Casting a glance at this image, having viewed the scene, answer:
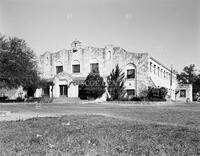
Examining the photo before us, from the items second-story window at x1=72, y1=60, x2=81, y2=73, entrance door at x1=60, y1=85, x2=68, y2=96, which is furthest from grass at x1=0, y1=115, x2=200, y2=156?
second-story window at x1=72, y1=60, x2=81, y2=73

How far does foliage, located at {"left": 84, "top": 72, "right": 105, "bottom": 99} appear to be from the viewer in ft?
113

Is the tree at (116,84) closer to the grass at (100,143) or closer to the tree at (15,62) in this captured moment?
the tree at (15,62)

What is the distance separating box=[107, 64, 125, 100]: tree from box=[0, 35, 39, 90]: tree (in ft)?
43.0

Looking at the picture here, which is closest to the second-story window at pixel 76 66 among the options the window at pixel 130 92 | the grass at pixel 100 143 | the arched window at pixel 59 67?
the arched window at pixel 59 67

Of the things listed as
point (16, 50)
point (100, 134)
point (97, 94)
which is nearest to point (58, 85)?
point (97, 94)

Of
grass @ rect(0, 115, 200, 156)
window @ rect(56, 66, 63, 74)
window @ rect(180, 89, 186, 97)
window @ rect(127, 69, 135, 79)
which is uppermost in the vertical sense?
window @ rect(56, 66, 63, 74)

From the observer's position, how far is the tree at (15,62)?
26014 mm

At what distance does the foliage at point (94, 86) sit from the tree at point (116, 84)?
2.10 m

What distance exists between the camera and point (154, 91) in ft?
109

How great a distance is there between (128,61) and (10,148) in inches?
1344

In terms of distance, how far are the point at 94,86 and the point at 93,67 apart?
7.07 m

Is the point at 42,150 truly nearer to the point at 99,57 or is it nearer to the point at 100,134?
the point at 100,134

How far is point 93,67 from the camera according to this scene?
40844mm

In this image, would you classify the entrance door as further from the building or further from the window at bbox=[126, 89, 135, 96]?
the window at bbox=[126, 89, 135, 96]
